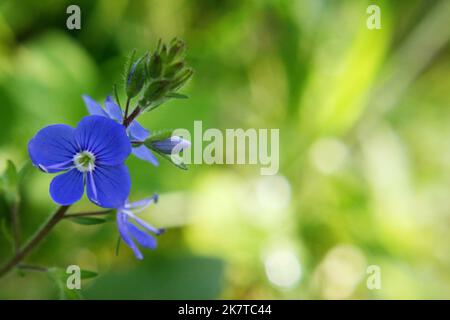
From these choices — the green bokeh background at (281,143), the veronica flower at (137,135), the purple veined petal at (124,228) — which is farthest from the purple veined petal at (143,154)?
the green bokeh background at (281,143)

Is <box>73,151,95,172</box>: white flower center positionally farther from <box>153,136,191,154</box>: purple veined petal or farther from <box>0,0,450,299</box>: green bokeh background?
<box>0,0,450,299</box>: green bokeh background

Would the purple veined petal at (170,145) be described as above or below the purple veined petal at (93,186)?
above

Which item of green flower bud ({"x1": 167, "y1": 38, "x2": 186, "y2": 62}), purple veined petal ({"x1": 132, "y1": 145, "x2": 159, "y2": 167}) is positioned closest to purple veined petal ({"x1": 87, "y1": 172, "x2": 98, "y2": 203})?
purple veined petal ({"x1": 132, "y1": 145, "x2": 159, "y2": 167})

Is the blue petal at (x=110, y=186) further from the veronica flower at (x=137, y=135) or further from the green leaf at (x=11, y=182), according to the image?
the green leaf at (x=11, y=182)

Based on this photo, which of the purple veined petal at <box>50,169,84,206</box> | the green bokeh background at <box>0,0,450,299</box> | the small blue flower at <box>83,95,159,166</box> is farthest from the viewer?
the green bokeh background at <box>0,0,450,299</box>

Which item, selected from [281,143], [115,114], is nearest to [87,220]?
[115,114]
